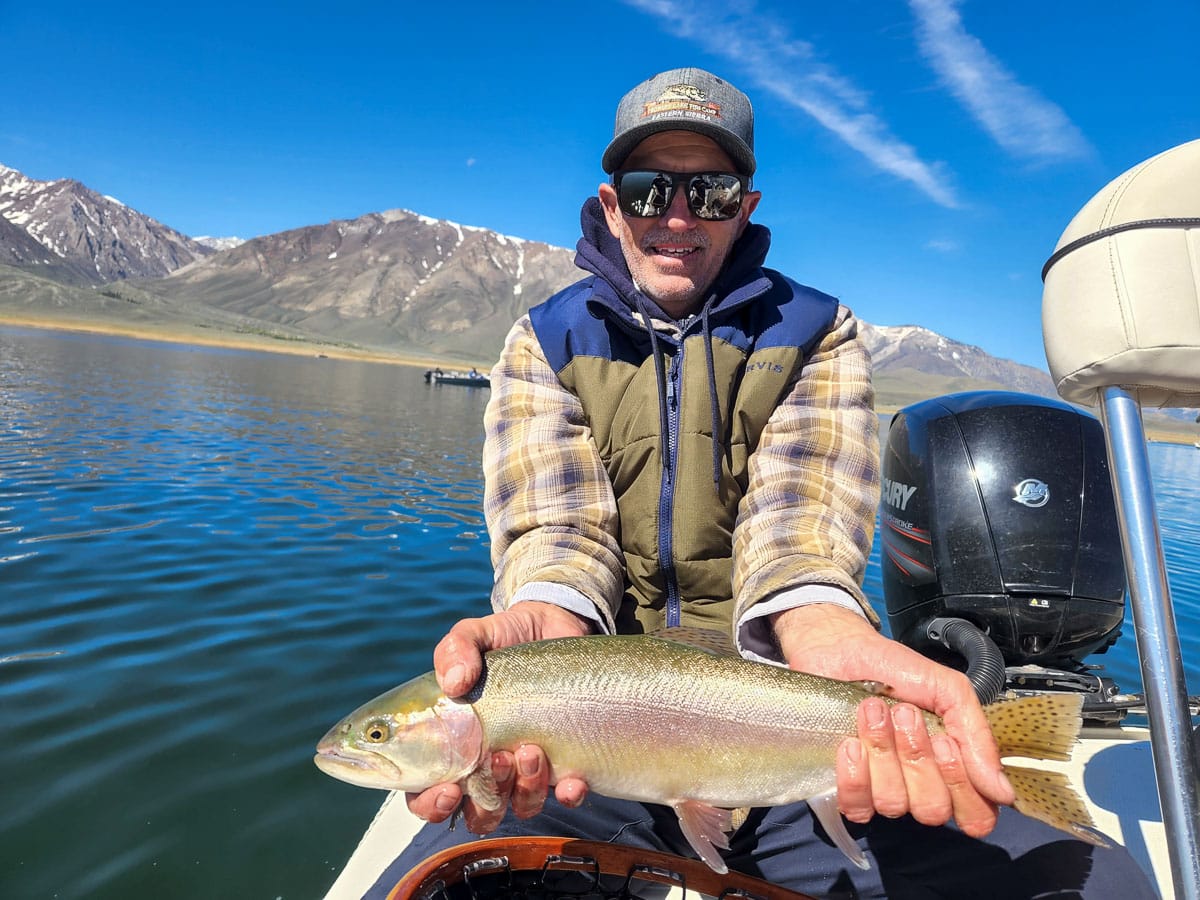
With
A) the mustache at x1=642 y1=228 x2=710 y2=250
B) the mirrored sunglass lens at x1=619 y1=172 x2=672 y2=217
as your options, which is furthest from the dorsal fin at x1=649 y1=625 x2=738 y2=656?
the mirrored sunglass lens at x1=619 y1=172 x2=672 y2=217

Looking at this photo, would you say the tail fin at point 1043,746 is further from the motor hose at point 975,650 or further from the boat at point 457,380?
the boat at point 457,380

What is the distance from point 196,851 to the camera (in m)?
4.07

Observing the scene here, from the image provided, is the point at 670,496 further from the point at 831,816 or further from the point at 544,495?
the point at 831,816

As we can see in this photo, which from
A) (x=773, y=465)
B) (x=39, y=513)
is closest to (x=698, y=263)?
(x=773, y=465)

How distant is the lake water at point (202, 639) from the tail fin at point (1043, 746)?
3576 millimetres

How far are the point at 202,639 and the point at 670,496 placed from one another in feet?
19.0

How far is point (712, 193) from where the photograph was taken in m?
3.54

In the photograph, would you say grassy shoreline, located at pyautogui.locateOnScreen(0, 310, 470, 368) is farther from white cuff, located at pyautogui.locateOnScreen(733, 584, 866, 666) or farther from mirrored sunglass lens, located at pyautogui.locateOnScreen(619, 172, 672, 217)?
white cuff, located at pyautogui.locateOnScreen(733, 584, 866, 666)

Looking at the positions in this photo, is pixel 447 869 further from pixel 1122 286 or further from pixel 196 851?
pixel 1122 286

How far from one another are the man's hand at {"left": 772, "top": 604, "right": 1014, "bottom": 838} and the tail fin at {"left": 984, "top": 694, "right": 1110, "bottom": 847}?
0.21ft

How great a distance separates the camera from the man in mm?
2922

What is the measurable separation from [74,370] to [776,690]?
4880 cm

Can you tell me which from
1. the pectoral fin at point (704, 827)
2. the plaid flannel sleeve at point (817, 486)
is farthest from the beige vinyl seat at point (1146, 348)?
the pectoral fin at point (704, 827)

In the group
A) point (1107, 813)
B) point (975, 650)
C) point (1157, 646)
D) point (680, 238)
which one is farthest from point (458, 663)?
point (1107, 813)
